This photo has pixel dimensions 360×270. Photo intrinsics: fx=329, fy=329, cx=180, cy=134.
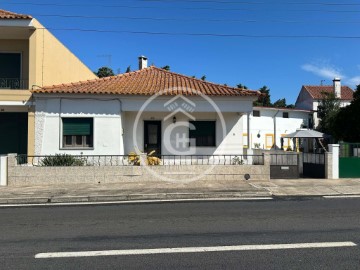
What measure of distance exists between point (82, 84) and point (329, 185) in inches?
438

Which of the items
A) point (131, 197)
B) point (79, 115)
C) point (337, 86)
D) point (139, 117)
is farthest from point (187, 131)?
point (337, 86)

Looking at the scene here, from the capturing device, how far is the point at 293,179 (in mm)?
13117

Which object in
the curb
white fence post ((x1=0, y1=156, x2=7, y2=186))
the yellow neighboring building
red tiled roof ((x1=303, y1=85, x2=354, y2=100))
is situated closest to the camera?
the curb

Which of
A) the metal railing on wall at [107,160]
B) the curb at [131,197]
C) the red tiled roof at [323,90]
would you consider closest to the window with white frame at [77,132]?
the metal railing on wall at [107,160]

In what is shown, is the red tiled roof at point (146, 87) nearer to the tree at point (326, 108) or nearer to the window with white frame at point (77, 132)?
the window with white frame at point (77, 132)

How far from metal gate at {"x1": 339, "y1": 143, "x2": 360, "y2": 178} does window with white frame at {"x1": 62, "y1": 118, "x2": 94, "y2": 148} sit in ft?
34.4

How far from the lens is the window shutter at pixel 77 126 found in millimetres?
13906

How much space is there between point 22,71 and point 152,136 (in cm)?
668

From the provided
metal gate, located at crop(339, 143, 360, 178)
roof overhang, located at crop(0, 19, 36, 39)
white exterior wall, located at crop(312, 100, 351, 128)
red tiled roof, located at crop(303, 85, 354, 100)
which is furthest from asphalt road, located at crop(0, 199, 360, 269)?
red tiled roof, located at crop(303, 85, 354, 100)

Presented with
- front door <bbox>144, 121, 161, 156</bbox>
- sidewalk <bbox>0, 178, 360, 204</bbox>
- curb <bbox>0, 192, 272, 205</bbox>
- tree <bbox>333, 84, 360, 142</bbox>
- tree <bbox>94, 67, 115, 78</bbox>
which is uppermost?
tree <bbox>94, 67, 115, 78</bbox>

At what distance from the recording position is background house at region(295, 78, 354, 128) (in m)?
42.4

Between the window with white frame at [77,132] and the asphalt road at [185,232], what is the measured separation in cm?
576

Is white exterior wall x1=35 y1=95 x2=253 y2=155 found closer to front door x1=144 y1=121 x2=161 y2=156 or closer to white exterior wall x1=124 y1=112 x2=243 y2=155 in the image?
white exterior wall x1=124 y1=112 x2=243 y2=155

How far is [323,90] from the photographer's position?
45.5 metres
